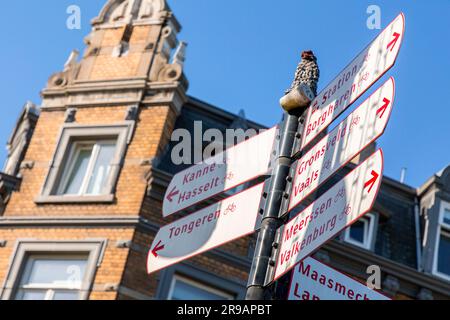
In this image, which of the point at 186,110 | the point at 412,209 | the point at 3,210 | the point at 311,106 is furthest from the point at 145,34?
the point at 311,106

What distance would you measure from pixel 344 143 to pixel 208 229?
1278mm

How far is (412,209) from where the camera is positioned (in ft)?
60.3

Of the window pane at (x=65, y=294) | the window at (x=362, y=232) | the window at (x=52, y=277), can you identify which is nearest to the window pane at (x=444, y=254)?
the window at (x=362, y=232)

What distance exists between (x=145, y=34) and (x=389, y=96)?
493 inches

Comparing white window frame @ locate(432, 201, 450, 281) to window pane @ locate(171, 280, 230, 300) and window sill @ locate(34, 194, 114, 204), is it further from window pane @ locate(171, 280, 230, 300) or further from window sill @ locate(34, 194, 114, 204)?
window sill @ locate(34, 194, 114, 204)

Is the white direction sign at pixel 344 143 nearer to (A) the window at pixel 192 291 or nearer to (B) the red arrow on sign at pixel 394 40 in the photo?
(B) the red arrow on sign at pixel 394 40

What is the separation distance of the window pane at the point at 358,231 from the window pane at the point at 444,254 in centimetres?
173

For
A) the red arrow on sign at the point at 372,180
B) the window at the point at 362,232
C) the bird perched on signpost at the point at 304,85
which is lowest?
the red arrow on sign at the point at 372,180

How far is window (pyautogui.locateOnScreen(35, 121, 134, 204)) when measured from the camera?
1539 cm

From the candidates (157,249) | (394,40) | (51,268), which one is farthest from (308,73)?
(51,268)

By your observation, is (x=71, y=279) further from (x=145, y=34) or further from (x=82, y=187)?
(x=145, y=34)

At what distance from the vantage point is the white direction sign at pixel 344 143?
549 centimetres

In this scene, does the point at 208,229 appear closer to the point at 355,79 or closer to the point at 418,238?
the point at 355,79

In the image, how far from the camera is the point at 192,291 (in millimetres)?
14547
